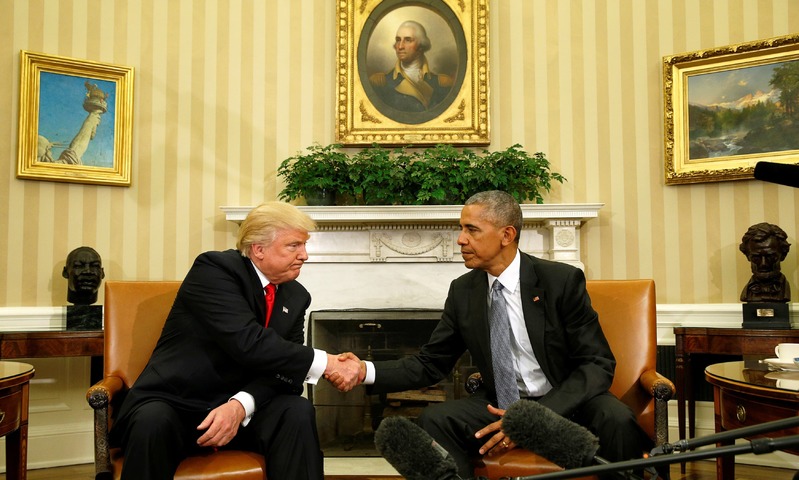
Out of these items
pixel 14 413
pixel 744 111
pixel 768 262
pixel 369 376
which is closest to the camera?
pixel 14 413

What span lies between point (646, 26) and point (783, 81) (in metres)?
1.00

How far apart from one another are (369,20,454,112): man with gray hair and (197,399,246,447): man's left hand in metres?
3.10

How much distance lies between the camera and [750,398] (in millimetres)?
2240

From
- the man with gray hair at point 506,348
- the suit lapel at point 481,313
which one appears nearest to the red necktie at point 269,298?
the man with gray hair at point 506,348

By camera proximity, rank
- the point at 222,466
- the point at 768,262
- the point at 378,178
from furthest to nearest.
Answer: the point at 378,178, the point at 768,262, the point at 222,466

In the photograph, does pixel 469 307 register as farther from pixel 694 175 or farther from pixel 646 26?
pixel 646 26

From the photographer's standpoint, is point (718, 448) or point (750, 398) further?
point (750, 398)

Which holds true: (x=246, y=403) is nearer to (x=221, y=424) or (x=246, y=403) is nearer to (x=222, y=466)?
(x=221, y=424)

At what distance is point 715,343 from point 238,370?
9.53 feet

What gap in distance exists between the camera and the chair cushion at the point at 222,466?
7.48 feet


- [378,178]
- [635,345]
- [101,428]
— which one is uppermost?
[378,178]

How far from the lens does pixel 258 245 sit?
9.12ft

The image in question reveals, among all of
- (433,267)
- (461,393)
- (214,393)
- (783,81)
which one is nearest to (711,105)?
(783,81)

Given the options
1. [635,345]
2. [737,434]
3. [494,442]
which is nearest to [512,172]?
[635,345]
